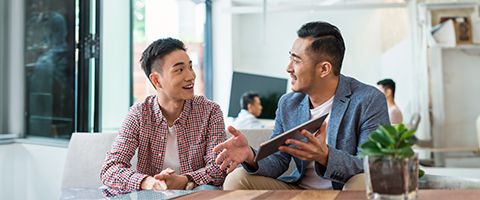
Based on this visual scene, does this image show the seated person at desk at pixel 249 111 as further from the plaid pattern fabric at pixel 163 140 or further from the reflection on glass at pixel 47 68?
the plaid pattern fabric at pixel 163 140

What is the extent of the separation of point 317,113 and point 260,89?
3119 mm

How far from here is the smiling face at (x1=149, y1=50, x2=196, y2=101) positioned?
73.2 inches

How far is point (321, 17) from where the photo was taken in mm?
5613

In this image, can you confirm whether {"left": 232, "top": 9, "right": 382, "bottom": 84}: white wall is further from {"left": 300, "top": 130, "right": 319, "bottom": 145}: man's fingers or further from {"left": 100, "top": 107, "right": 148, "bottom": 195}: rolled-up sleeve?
{"left": 300, "top": 130, "right": 319, "bottom": 145}: man's fingers

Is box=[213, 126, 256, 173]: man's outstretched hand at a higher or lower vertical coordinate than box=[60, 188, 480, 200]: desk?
higher

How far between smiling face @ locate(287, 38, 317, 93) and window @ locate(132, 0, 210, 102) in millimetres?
749

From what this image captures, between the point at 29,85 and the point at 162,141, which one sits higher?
the point at 29,85

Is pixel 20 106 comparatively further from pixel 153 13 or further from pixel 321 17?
pixel 321 17

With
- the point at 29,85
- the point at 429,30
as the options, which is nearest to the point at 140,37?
the point at 29,85

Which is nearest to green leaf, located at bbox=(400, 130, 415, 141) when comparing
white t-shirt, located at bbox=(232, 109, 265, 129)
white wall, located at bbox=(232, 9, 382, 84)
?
white t-shirt, located at bbox=(232, 109, 265, 129)

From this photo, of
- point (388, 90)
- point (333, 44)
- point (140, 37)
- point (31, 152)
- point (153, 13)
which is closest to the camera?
point (333, 44)

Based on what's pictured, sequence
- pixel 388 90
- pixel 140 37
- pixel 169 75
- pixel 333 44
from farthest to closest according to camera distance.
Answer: pixel 388 90, pixel 140 37, pixel 169 75, pixel 333 44

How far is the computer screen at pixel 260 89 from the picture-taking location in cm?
477

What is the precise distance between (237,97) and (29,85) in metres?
2.16
